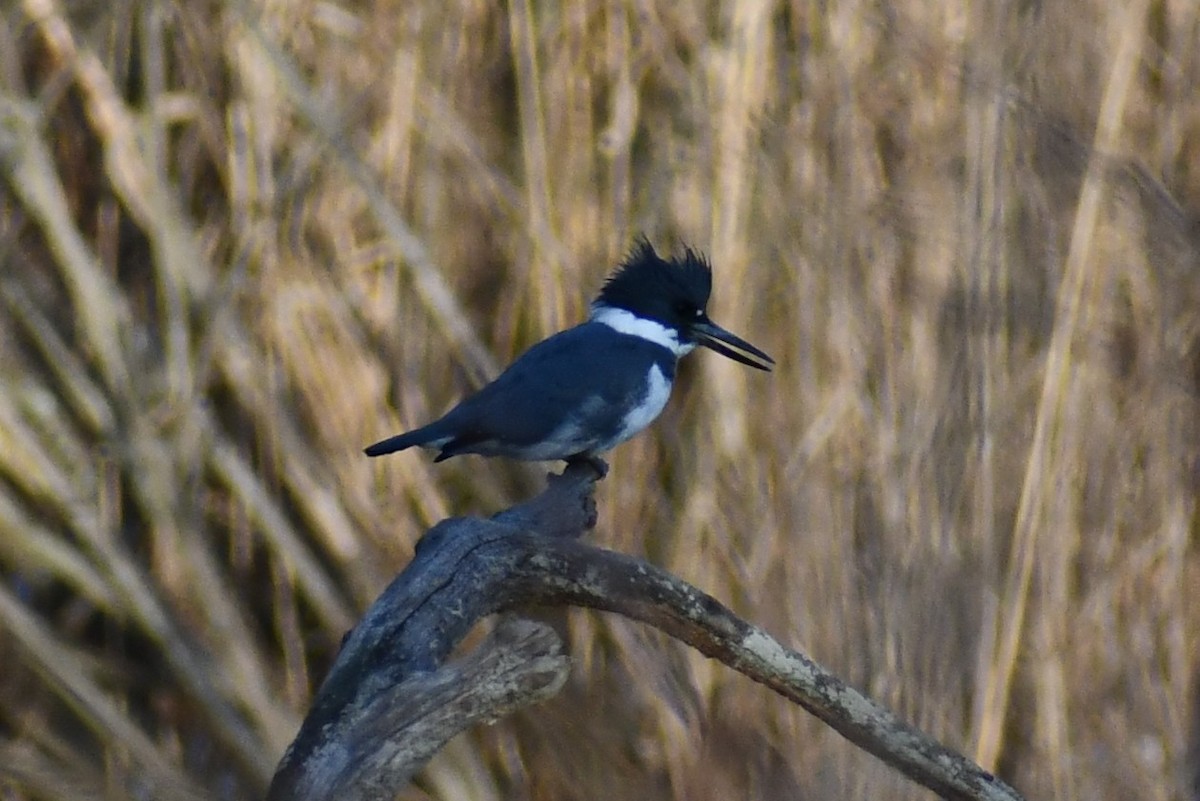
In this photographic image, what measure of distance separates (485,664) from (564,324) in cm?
133

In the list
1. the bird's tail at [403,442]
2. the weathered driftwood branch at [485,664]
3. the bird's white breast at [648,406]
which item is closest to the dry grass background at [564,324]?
the bird's white breast at [648,406]

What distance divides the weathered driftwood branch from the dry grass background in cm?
85

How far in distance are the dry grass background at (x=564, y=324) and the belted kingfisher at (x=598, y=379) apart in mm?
218

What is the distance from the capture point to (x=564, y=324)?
7.93ft

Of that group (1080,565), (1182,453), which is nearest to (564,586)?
(1080,565)

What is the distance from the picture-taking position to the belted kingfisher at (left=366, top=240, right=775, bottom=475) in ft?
6.02

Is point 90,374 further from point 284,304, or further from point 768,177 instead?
point 768,177

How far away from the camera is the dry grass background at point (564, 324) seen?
2256mm

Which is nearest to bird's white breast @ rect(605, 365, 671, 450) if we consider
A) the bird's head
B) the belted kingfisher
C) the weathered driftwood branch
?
the belted kingfisher

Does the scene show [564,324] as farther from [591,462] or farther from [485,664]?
[485,664]

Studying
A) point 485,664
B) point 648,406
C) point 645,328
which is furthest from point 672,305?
point 485,664

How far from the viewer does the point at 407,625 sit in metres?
1.17

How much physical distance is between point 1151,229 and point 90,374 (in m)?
1.70

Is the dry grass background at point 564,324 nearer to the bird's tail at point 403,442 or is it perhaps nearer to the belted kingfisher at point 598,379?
the belted kingfisher at point 598,379
